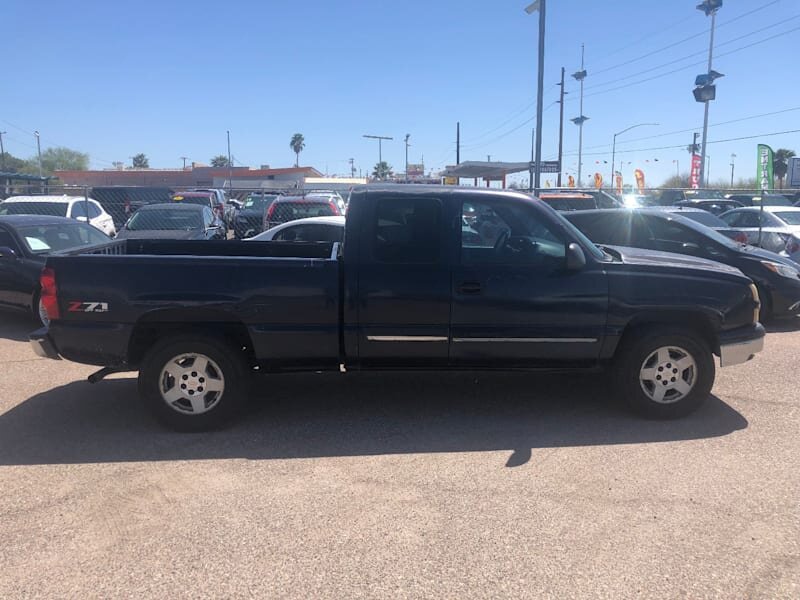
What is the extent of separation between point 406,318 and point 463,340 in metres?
0.48

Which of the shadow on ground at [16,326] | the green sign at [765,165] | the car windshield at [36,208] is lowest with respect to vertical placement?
the shadow on ground at [16,326]

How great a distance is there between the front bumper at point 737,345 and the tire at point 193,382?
151 inches

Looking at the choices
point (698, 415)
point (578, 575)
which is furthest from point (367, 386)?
point (578, 575)

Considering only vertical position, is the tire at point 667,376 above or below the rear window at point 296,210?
below

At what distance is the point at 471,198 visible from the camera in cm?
541

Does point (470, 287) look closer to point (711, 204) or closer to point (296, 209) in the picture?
point (296, 209)

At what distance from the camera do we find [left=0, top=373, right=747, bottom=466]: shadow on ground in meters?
4.95

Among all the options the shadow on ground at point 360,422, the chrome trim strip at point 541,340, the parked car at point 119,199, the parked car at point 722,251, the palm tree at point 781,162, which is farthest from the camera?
the palm tree at point 781,162

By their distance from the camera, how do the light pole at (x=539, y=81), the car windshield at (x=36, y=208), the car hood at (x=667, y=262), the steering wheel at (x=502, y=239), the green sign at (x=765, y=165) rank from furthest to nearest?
the green sign at (x=765, y=165), the light pole at (x=539, y=81), the car windshield at (x=36, y=208), the car hood at (x=667, y=262), the steering wheel at (x=502, y=239)

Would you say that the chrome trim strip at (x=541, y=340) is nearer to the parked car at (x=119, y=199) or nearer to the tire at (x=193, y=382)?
the tire at (x=193, y=382)

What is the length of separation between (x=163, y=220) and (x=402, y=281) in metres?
10.1

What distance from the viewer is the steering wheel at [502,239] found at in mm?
5423

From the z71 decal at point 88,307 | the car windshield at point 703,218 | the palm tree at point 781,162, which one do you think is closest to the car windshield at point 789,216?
the car windshield at point 703,218

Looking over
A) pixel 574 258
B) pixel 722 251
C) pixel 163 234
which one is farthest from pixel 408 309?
pixel 163 234
